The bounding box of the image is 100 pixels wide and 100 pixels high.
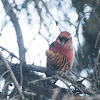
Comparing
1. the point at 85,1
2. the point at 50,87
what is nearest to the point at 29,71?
the point at 50,87

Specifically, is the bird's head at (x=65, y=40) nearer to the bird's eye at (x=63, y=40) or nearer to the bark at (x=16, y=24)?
the bird's eye at (x=63, y=40)

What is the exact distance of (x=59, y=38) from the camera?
3.24 meters

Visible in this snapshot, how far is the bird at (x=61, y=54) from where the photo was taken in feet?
8.93

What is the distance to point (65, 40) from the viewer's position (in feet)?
10.6

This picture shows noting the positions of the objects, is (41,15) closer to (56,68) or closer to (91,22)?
(91,22)

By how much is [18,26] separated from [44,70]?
1.26 metres

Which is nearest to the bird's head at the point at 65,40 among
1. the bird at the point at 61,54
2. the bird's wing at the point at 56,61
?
the bird at the point at 61,54

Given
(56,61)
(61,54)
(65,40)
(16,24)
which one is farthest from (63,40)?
(16,24)

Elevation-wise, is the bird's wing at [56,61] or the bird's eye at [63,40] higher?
the bird's eye at [63,40]

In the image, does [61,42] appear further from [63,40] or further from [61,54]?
[61,54]

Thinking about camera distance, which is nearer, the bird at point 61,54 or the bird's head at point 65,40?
the bird at point 61,54

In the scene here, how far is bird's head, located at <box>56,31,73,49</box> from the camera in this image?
3180 millimetres

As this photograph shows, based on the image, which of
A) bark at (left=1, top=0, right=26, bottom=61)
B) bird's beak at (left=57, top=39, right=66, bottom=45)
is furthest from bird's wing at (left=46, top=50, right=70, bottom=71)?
bark at (left=1, top=0, right=26, bottom=61)

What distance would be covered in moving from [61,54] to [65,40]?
0.35 m
